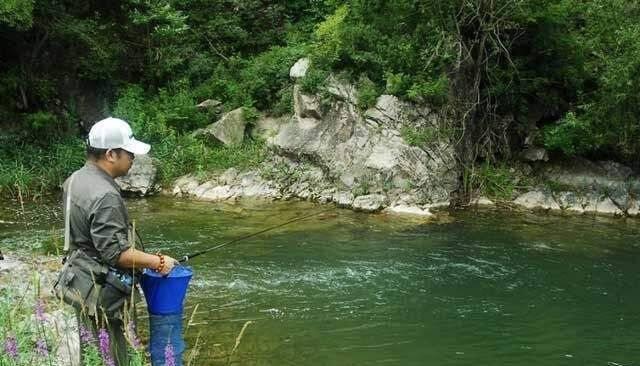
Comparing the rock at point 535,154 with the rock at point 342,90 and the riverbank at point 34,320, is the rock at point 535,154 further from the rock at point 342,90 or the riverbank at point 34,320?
the riverbank at point 34,320

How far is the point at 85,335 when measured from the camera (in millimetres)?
3406

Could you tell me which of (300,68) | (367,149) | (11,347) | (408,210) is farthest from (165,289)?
(300,68)

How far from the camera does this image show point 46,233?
983 cm

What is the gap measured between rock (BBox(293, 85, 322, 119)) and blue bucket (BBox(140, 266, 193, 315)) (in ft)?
33.8

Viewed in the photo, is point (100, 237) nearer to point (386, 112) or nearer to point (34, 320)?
point (34, 320)

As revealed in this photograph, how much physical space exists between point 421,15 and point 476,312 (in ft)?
24.8

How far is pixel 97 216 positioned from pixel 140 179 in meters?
10.3

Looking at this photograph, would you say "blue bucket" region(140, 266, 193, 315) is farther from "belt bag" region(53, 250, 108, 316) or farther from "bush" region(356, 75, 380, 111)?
"bush" region(356, 75, 380, 111)

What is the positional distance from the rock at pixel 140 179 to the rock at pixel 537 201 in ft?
23.3

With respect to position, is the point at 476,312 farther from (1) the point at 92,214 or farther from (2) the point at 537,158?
(2) the point at 537,158

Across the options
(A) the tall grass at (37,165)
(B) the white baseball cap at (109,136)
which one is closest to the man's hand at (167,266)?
(B) the white baseball cap at (109,136)

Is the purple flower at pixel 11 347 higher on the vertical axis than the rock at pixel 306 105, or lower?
lower

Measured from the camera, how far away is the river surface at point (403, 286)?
5988mm

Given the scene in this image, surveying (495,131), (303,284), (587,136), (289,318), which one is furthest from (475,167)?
(289,318)
